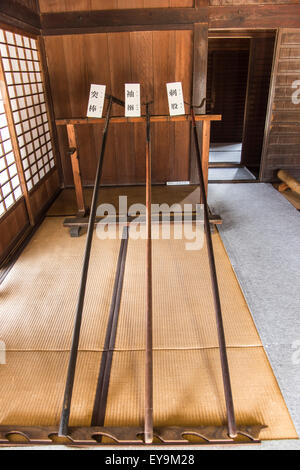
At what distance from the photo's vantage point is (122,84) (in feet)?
13.0

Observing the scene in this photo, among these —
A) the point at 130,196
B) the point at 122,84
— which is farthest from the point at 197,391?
the point at 122,84

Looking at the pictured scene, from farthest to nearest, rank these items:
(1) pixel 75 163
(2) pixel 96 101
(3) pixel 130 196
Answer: (3) pixel 130 196
(1) pixel 75 163
(2) pixel 96 101

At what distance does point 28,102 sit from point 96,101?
102cm

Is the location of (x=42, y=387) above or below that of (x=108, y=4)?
below

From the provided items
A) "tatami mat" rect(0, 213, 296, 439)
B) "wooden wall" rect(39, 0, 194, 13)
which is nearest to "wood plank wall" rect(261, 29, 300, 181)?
"wooden wall" rect(39, 0, 194, 13)

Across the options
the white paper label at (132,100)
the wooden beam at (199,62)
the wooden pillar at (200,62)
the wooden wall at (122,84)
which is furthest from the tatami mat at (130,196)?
the white paper label at (132,100)

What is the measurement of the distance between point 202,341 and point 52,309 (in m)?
1.05

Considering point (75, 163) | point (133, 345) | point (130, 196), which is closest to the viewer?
point (133, 345)

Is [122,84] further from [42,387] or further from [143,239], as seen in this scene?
[42,387]

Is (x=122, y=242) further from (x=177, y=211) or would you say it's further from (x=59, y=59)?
(x=59, y=59)

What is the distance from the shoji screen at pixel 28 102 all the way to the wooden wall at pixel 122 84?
29cm

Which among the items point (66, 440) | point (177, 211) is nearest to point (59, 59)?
point (177, 211)

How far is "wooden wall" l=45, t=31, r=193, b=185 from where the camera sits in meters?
3.78

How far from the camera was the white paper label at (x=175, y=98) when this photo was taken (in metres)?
2.89
